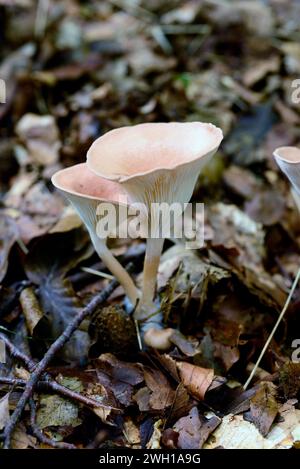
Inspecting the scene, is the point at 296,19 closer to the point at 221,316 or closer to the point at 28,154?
the point at 28,154

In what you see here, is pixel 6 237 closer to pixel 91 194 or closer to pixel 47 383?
pixel 91 194

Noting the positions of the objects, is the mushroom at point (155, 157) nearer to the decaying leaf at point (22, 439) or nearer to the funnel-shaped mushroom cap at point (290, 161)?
the funnel-shaped mushroom cap at point (290, 161)

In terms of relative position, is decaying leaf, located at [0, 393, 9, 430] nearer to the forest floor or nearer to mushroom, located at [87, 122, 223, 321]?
the forest floor

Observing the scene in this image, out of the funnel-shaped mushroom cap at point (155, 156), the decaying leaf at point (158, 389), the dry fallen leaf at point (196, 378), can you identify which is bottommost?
the decaying leaf at point (158, 389)

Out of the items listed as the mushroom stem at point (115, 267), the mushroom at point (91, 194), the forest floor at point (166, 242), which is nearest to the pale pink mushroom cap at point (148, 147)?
the mushroom at point (91, 194)

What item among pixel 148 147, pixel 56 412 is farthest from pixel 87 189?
pixel 56 412

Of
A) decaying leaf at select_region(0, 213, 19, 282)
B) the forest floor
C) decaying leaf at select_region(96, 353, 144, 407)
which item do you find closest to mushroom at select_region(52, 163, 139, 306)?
the forest floor

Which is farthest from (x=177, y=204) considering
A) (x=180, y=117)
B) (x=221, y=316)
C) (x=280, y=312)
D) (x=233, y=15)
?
(x=233, y=15)
